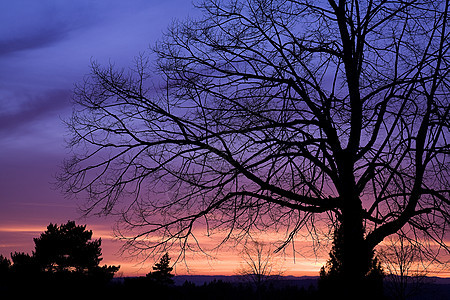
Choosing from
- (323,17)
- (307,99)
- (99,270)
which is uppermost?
(323,17)

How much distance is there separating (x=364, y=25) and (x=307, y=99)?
2075 mm

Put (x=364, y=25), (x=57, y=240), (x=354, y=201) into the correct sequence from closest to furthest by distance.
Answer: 1. (x=354, y=201)
2. (x=364, y=25)
3. (x=57, y=240)

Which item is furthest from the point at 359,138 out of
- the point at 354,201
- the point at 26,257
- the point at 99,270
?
the point at 26,257

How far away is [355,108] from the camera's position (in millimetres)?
9109

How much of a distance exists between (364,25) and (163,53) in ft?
14.2

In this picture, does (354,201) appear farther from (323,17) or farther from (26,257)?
(26,257)

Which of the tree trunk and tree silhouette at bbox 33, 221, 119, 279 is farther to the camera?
tree silhouette at bbox 33, 221, 119, 279

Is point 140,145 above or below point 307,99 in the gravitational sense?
below

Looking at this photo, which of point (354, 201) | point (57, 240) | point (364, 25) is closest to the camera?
point (354, 201)

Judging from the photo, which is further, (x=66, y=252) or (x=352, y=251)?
(x=66, y=252)

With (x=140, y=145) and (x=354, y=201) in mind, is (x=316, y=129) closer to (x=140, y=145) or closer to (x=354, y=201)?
(x=354, y=201)

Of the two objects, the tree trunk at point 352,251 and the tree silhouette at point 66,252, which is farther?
the tree silhouette at point 66,252

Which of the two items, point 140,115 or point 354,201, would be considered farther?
point 140,115

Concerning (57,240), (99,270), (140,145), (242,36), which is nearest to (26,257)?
(57,240)
